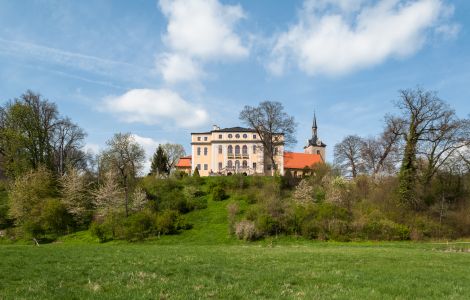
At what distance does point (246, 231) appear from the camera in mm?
33469

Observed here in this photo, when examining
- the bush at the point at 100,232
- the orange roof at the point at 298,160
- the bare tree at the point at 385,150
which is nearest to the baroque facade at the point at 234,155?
the orange roof at the point at 298,160

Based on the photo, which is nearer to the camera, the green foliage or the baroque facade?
the green foliage

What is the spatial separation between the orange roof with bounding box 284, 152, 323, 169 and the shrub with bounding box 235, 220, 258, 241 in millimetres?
46385

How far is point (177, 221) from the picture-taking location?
3703 cm

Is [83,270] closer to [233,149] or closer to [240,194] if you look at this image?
[240,194]

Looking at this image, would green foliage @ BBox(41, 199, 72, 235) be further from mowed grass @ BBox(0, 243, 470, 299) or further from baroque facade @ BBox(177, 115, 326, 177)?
baroque facade @ BBox(177, 115, 326, 177)

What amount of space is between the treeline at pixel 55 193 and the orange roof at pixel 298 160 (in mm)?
37843

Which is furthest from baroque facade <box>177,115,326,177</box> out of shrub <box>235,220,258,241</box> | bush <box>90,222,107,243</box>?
bush <box>90,222,107,243</box>

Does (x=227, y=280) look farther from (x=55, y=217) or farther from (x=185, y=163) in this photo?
(x=185, y=163)

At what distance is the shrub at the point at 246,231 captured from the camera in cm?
3350

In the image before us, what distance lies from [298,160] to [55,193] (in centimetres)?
5219

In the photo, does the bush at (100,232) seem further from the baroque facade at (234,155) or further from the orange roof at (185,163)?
the orange roof at (185,163)

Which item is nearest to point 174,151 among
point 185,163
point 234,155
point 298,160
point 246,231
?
point 185,163

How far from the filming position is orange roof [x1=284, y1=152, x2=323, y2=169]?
80438mm
